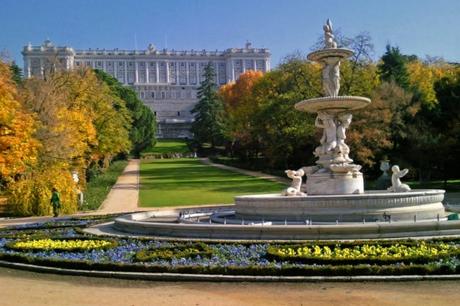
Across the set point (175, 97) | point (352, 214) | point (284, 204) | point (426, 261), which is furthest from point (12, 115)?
point (175, 97)

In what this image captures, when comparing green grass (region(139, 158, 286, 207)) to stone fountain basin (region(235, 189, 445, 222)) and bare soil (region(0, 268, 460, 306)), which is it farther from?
bare soil (region(0, 268, 460, 306))

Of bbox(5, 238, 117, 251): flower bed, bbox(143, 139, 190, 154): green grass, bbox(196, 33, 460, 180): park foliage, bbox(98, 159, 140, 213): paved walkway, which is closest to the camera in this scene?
bbox(5, 238, 117, 251): flower bed

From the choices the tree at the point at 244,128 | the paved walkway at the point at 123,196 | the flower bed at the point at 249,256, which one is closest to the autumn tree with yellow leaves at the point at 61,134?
the paved walkway at the point at 123,196

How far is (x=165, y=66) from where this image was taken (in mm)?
162000

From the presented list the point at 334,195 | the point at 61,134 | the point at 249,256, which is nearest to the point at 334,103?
the point at 334,195

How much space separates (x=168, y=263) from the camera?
→ 10648mm

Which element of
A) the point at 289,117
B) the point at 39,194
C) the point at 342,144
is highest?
the point at 289,117

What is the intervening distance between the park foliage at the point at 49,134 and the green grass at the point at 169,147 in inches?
1941

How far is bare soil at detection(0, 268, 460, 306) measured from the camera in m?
8.14

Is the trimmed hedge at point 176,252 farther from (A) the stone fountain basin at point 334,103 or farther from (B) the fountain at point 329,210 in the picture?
(A) the stone fountain basin at point 334,103

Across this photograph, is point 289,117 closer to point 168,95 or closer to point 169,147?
point 169,147

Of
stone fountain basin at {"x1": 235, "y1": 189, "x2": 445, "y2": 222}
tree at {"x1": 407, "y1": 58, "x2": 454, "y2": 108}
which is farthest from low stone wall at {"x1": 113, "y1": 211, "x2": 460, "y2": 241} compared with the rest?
tree at {"x1": 407, "y1": 58, "x2": 454, "y2": 108}

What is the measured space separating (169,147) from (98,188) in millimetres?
61338

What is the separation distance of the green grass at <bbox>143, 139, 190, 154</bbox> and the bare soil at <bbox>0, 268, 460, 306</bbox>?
82683 millimetres
